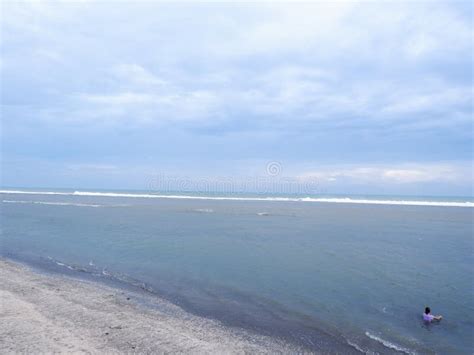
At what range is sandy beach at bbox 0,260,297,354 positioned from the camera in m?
8.30

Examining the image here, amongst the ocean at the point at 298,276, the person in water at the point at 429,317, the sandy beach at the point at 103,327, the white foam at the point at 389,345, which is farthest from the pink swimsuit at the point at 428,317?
the sandy beach at the point at 103,327

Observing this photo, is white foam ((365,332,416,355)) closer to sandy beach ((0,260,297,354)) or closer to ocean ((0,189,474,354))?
ocean ((0,189,474,354))

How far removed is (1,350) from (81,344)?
5.07ft

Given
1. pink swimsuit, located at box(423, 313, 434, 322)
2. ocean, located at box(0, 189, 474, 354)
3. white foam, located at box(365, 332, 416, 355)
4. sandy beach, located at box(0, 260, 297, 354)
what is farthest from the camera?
pink swimsuit, located at box(423, 313, 434, 322)

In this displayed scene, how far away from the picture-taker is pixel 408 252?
930 inches

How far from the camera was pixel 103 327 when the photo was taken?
942 centimetres

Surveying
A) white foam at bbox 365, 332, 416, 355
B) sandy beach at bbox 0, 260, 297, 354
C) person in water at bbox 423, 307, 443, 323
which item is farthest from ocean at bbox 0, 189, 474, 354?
sandy beach at bbox 0, 260, 297, 354

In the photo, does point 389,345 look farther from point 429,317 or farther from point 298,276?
point 298,276

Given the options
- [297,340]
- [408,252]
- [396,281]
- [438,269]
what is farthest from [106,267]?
[408,252]

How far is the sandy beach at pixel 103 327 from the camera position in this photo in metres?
8.30

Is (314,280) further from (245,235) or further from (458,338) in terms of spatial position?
(245,235)

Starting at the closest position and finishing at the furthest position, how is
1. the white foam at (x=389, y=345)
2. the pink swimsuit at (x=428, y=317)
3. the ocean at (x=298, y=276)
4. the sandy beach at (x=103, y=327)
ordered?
the sandy beach at (x=103, y=327)
the white foam at (x=389, y=345)
the ocean at (x=298, y=276)
the pink swimsuit at (x=428, y=317)

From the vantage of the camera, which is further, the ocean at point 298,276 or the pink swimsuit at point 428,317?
the pink swimsuit at point 428,317

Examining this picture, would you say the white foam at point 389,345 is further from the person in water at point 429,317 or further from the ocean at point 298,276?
the person in water at point 429,317
